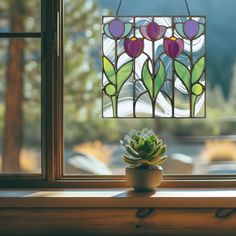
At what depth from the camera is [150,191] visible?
2.56m

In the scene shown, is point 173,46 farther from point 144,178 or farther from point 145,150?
point 144,178

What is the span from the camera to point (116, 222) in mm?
2504

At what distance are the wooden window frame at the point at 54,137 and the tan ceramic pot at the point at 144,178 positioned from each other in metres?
0.12

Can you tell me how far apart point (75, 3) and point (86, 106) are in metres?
0.46

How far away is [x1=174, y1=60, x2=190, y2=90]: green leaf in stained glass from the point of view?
2.70 m

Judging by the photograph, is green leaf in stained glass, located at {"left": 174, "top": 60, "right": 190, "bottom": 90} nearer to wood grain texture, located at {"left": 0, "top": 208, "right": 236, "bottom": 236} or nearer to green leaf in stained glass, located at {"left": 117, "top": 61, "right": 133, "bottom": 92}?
green leaf in stained glass, located at {"left": 117, "top": 61, "right": 133, "bottom": 92}

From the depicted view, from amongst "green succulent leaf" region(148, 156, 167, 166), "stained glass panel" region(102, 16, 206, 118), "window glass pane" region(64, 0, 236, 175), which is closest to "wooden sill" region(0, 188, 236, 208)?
"green succulent leaf" region(148, 156, 167, 166)

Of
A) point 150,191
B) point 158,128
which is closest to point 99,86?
point 158,128

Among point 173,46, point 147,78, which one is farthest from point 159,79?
point 173,46

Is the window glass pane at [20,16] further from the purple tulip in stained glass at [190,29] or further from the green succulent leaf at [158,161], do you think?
the green succulent leaf at [158,161]

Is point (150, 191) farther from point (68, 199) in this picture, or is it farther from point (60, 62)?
point (60, 62)

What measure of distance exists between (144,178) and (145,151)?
113mm

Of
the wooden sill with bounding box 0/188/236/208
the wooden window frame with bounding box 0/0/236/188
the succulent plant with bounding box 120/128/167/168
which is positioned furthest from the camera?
the wooden window frame with bounding box 0/0/236/188

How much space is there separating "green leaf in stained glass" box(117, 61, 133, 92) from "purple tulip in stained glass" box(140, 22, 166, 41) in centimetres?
15
